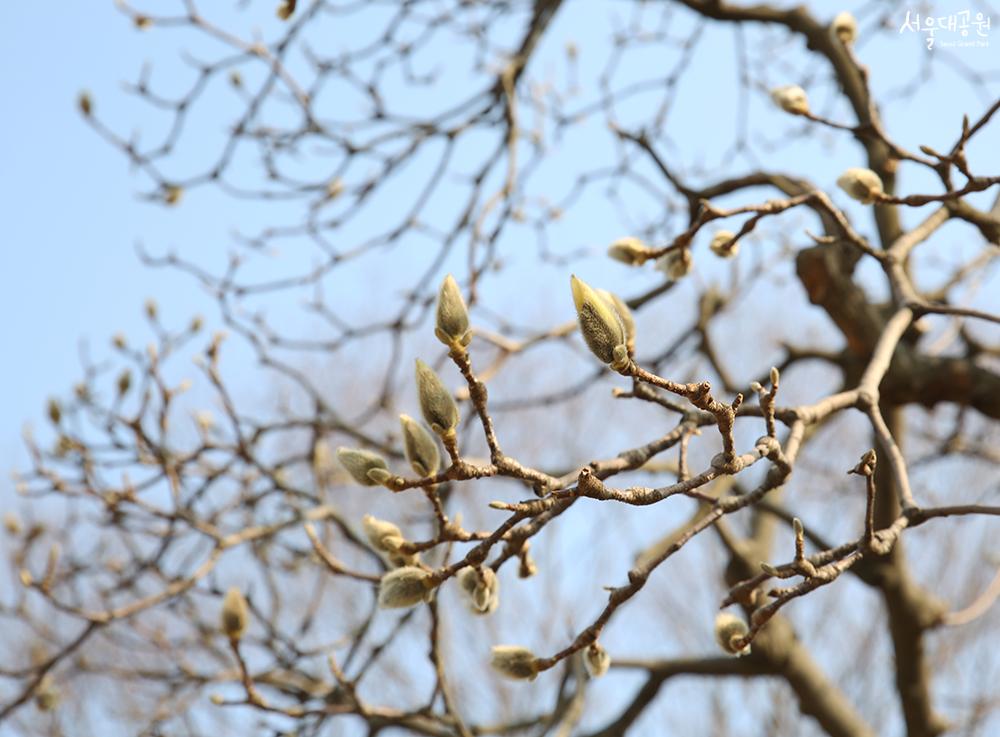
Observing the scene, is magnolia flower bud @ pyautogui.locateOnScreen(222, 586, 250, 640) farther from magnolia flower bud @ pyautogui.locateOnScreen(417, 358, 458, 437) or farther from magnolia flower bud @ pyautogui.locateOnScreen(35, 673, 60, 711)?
magnolia flower bud @ pyautogui.locateOnScreen(35, 673, 60, 711)

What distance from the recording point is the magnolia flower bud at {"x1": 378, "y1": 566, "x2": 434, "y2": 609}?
A: 3.83ft

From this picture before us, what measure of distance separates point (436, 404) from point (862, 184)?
2.48ft

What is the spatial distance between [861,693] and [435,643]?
6138 millimetres

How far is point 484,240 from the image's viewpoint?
107 inches

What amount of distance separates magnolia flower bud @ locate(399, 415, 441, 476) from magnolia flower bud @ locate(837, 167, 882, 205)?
71cm

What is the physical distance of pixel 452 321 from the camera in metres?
1.02

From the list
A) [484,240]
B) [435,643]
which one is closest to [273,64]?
[484,240]

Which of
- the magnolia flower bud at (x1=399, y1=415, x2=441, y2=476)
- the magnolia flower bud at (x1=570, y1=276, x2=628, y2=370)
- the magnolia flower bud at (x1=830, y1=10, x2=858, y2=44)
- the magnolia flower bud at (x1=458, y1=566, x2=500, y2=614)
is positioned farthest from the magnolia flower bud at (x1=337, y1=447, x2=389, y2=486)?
the magnolia flower bud at (x1=830, y1=10, x2=858, y2=44)

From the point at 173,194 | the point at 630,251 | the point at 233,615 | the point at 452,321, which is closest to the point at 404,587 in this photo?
the point at 452,321

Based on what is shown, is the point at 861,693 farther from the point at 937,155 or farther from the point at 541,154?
the point at 937,155

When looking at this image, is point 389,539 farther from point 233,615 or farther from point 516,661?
point 233,615

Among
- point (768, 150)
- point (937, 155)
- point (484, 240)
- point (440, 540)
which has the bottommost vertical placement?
point (440, 540)

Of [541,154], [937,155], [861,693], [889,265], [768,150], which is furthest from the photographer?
[861,693]

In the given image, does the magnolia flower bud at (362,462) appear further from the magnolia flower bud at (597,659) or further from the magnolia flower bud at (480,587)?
the magnolia flower bud at (597,659)
